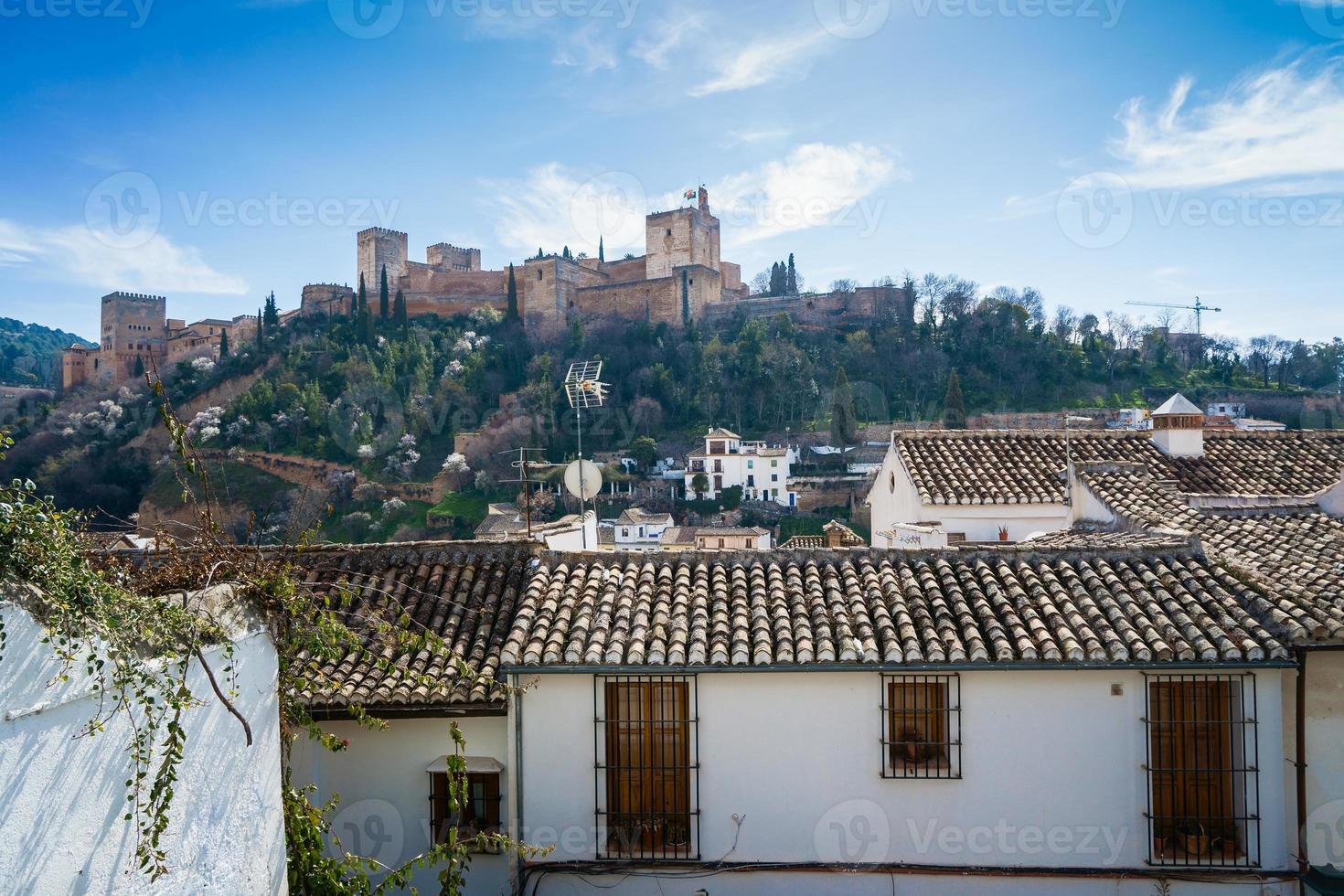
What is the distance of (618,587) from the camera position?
5.98 metres

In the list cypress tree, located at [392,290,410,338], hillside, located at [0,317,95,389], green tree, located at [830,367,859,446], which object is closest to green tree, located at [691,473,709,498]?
green tree, located at [830,367,859,446]

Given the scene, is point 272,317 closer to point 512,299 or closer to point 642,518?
point 512,299

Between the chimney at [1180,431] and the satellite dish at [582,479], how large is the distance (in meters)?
7.92

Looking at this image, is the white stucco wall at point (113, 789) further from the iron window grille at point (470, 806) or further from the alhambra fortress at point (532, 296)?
the alhambra fortress at point (532, 296)

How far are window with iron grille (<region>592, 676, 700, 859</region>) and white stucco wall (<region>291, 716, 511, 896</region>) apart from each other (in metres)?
0.66

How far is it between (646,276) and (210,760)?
70.0m

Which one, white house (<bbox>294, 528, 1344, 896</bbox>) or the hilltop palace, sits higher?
the hilltop palace

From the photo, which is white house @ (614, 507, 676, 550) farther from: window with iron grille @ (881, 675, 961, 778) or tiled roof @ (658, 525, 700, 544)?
window with iron grille @ (881, 675, 961, 778)

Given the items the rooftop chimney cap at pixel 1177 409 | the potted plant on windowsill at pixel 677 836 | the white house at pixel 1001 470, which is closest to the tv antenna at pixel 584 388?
the white house at pixel 1001 470

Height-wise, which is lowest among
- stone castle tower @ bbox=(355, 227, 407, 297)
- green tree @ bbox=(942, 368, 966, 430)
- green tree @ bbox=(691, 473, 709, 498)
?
green tree @ bbox=(691, 473, 709, 498)

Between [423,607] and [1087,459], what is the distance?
883 cm

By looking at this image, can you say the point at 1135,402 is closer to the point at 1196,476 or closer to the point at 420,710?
the point at 1196,476

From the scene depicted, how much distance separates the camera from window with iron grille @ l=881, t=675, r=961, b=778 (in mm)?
5211

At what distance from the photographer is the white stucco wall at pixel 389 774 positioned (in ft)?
17.9
